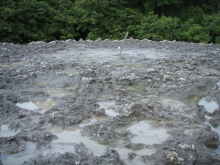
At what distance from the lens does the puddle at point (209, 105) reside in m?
4.97

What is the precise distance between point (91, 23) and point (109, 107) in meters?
11.8

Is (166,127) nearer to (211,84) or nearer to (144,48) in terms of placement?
(211,84)

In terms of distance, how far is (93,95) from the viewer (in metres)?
5.40

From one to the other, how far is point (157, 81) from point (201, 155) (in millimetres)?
3122

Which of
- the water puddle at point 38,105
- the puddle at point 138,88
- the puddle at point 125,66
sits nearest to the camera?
the water puddle at point 38,105

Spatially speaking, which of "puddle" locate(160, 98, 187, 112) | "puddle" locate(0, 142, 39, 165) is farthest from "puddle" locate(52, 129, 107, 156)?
"puddle" locate(160, 98, 187, 112)

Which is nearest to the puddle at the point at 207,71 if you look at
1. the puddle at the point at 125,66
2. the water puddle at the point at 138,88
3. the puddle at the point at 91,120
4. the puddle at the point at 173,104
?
the puddle at the point at 125,66

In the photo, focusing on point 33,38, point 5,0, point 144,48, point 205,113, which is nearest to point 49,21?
point 33,38

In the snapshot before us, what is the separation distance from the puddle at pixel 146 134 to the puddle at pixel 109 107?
0.51 metres

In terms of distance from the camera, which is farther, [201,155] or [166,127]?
[166,127]

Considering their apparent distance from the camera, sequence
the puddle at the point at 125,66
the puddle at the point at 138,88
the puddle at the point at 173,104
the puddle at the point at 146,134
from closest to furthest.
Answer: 1. the puddle at the point at 146,134
2. the puddle at the point at 173,104
3. the puddle at the point at 138,88
4. the puddle at the point at 125,66

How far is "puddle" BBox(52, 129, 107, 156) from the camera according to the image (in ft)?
11.5

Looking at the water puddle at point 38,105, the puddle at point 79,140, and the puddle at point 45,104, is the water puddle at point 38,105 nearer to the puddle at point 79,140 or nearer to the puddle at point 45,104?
the puddle at point 45,104

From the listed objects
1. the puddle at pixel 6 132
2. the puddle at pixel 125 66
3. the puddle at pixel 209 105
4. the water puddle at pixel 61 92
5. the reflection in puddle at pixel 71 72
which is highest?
the puddle at pixel 6 132
